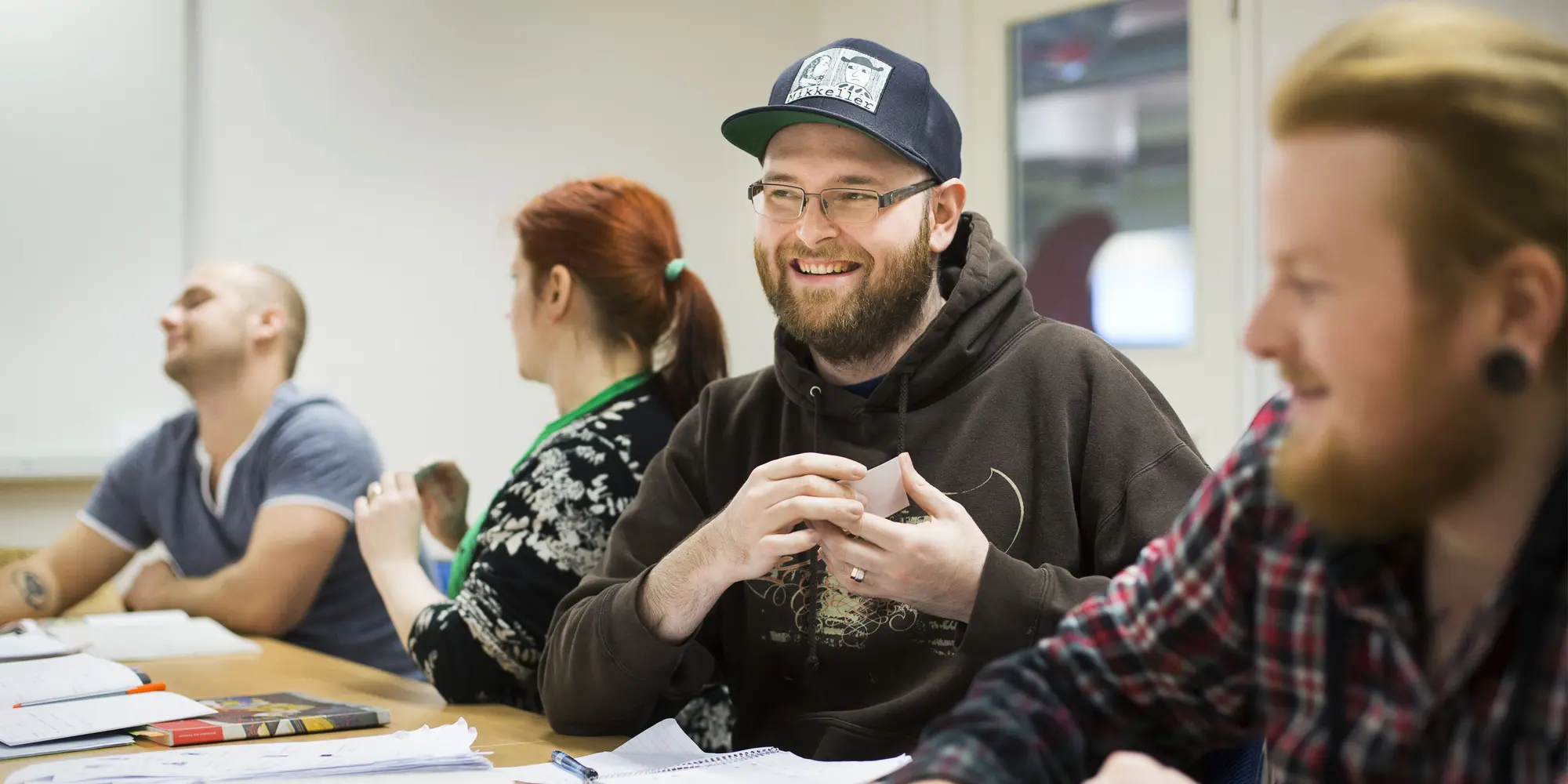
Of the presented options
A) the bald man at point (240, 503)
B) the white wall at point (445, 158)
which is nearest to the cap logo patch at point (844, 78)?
the bald man at point (240, 503)

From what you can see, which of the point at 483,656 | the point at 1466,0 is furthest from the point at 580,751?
the point at 1466,0

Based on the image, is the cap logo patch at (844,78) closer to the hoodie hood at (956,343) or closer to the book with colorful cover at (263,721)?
the hoodie hood at (956,343)

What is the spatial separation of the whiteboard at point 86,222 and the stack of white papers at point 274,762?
257 centimetres

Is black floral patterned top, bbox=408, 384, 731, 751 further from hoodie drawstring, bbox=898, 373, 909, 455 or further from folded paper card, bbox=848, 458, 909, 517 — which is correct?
folded paper card, bbox=848, 458, 909, 517

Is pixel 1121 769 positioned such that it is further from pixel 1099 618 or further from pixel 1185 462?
pixel 1185 462

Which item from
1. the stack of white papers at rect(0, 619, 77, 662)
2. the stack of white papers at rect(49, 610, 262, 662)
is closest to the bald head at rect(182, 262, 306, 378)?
the stack of white papers at rect(49, 610, 262, 662)

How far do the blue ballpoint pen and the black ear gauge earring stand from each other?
0.96 m

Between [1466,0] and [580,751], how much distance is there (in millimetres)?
1225

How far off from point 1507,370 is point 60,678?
1.96 meters

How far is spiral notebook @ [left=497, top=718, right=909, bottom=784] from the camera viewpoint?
138 centimetres

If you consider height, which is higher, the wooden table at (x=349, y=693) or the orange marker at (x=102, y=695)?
the orange marker at (x=102, y=695)

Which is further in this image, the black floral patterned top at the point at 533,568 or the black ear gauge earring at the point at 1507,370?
the black floral patterned top at the point at 533,568

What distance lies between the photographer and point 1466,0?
0.94m

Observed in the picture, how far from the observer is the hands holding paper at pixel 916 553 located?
1.41m
